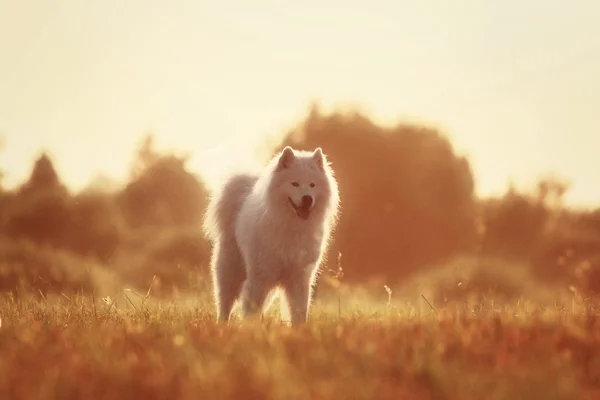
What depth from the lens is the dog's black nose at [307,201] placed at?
8.10 meters

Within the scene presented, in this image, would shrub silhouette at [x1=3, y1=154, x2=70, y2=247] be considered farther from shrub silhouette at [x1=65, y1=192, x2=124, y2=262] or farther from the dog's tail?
the dog's tail

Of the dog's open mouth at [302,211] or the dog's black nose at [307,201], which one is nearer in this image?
the dog's black nose at [307,201]

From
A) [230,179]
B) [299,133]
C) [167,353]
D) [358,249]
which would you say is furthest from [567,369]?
[299,133]

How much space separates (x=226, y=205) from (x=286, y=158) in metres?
1.30

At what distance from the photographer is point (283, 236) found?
26.7 feet

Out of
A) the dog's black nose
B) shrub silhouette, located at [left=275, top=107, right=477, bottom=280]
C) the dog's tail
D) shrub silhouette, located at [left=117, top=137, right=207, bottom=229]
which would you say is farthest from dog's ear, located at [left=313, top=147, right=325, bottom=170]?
shrub silhouette, located at [left=117, top=137, right=207, bottom=229]

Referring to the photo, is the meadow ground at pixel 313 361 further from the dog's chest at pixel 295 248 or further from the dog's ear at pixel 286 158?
the dog's ear at pixel 286 158

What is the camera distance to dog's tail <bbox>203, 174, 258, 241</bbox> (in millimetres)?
9141

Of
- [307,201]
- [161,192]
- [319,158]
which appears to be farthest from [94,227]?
[307,201]

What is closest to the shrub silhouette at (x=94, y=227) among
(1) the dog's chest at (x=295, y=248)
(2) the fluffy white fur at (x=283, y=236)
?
(2) the fluffy white fur at (x=283, y=236)

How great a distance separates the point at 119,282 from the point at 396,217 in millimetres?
9714

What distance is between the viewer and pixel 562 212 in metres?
24.0

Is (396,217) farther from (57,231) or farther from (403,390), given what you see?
(403,390)

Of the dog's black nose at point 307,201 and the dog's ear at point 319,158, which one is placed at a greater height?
the dog's ear at point 319,158
